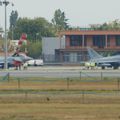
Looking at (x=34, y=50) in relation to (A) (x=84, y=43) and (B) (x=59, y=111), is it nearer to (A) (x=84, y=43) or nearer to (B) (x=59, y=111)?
(A) (x=84, y=43)

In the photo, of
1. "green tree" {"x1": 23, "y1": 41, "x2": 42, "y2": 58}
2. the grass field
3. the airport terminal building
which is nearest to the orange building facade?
the airport terminal building

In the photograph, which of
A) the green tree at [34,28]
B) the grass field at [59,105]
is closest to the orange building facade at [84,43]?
the green tree at [34,28]

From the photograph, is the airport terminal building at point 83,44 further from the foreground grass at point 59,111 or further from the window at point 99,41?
the foreground grass at point 59,111

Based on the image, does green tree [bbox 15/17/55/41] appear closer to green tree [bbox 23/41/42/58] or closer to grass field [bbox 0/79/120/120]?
green tree [bbox 23/41/42/58]

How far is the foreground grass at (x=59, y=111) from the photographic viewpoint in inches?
1186

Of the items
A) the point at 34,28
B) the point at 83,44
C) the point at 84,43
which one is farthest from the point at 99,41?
the point at 34,28

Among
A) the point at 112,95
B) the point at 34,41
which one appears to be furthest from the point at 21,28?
the point at 112,95

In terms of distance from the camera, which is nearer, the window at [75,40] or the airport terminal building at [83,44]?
the airport terminal building at [83,44]

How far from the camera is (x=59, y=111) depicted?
3269cm

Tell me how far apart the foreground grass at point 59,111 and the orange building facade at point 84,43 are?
9798 centimetres

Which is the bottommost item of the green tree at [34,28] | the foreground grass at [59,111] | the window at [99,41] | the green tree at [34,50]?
the foreground grass at [59,111]

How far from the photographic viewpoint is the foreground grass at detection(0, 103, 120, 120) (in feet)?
98.9

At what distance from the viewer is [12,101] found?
125 ft

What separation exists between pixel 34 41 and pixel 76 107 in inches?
5831
